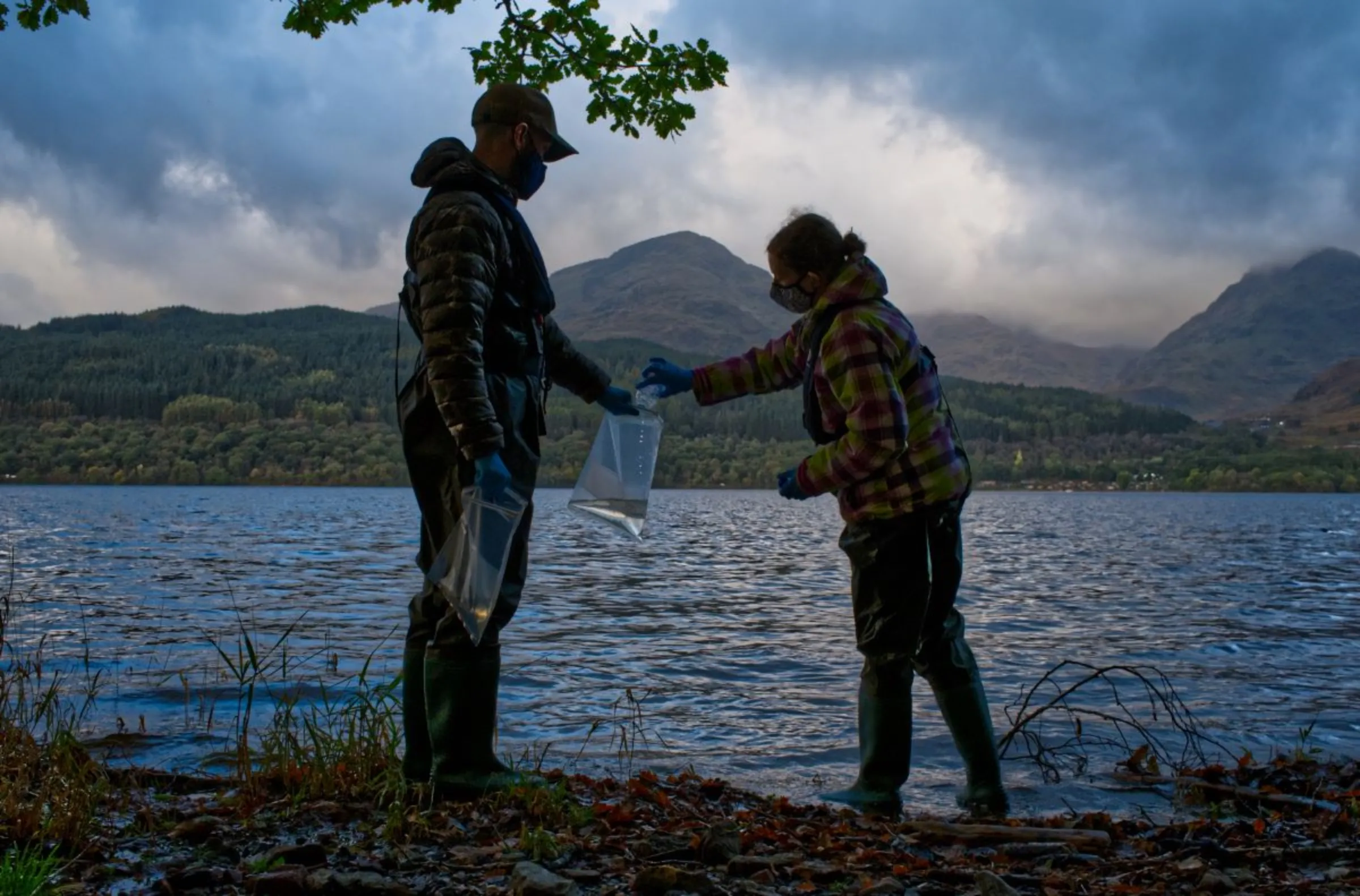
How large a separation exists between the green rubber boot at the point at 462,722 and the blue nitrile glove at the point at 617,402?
1650 mm

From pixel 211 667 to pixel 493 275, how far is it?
816 cm

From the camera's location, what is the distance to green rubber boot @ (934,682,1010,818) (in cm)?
543

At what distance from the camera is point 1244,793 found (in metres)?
6.01

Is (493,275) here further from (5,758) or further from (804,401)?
(5,758)

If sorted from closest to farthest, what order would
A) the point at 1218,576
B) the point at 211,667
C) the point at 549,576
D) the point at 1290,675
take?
the point at 211,667
the point at 1290,675
the point at 549,576
the point at 1218,576

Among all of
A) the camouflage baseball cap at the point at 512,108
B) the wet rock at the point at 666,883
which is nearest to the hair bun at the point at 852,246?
the camouflage baseball cap at the point at 512,108

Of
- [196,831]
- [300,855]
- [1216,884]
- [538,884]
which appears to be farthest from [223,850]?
[1216,884]

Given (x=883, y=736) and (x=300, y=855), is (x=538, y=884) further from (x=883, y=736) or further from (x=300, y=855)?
(x=883, y=736)

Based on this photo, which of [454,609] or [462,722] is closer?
[454,609]

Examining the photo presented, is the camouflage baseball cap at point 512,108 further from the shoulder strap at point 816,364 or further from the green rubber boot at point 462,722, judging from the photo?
the green rubber boot at point 462,722

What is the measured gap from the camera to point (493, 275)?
4.64 m

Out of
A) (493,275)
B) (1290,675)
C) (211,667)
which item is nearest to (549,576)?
(211,667)

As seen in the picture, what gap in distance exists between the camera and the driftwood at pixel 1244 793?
18.7 feet

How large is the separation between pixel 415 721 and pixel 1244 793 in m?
4.67
